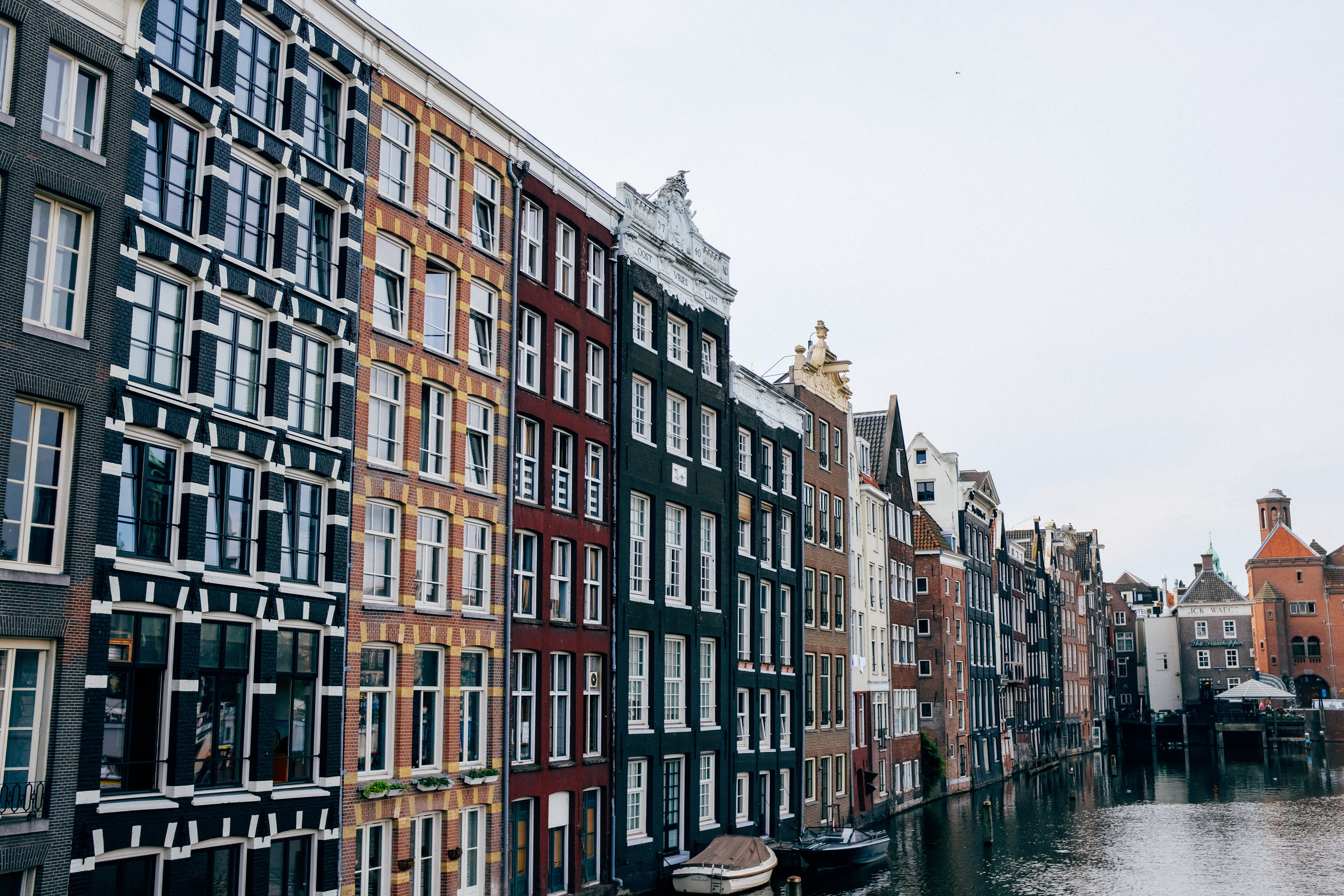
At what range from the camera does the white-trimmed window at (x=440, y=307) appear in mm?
31797

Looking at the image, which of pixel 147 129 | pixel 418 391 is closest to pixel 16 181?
pixel 147 129

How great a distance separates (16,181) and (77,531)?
605 centimetres

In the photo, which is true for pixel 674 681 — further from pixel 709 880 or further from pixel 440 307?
pixel 440 307

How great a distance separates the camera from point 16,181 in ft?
67.7

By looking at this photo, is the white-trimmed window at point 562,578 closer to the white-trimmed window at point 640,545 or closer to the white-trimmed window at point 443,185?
the white-trimmed window at point 640,545

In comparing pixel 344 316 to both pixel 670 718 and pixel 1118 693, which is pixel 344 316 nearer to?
pixel 670 718

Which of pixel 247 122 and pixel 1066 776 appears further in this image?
pixel 1066 776

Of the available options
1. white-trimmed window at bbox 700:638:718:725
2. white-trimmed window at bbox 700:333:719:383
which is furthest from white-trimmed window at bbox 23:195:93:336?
white-trimmed window at bbox 700:638:718:725

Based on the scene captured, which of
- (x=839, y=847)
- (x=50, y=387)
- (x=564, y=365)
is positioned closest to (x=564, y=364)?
(x=564, y=365)

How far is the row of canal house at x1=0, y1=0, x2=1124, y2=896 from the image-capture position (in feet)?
70.0

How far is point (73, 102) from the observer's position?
2200 centimetres

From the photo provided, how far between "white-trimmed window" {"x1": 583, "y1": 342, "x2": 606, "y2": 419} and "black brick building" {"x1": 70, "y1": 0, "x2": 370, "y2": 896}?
11.4 meters

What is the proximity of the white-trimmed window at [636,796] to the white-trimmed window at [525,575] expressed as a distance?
7.15 m

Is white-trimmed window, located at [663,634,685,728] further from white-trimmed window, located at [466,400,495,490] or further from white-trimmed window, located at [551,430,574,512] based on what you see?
white-trimmed window, located at [466,400,495,490]
